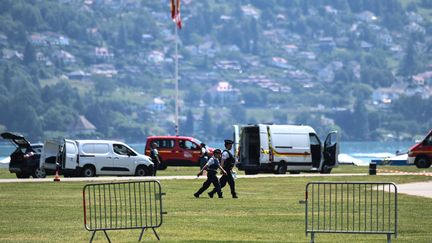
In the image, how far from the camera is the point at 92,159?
58312 millimetres

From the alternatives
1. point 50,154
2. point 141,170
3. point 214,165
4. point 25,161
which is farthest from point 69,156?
point 214,165

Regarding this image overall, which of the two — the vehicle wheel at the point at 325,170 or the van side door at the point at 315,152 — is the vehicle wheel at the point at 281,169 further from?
the vehicle wheel at the point at 325,170

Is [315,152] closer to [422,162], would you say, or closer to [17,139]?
[422,162]

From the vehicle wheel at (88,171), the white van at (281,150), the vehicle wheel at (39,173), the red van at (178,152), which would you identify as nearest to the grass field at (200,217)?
the vehicle wheel at (39,173)

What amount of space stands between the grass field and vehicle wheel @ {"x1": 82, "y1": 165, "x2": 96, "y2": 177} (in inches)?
443

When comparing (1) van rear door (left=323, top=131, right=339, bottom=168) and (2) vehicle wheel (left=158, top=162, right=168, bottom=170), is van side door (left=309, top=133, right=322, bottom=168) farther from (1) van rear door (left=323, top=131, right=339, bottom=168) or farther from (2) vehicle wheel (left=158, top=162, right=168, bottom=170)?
(2) vehicle wheel (left=158, top=162, right=168, bottom=170)

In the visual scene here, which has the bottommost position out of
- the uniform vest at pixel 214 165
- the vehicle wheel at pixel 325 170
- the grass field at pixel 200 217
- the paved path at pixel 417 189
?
the grass field at pixel 200 217

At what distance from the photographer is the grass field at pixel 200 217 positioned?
26.5 metres

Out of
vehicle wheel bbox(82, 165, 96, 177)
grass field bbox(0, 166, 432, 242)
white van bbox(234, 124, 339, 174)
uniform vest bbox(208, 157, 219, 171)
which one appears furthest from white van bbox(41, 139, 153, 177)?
uniform vest bbox(208, 157, 219, 171)

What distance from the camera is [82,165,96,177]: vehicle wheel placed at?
191 ft

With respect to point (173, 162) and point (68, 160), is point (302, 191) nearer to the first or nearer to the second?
point (68, 160)

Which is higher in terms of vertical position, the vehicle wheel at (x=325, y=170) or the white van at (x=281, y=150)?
the white van at (x=281, y=150)

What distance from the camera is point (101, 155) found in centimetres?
5850

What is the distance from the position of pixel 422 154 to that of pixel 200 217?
140 feet
